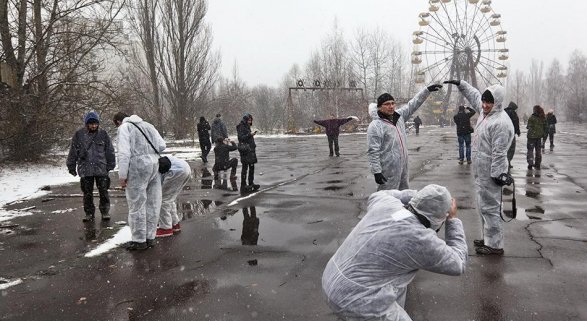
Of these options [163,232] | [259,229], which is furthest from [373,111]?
[163,232]

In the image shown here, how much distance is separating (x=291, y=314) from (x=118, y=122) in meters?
3.91

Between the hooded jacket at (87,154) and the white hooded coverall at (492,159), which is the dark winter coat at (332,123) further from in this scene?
the white hooded coverall at (492,159)

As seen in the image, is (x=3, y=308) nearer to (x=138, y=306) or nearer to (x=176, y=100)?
(x=138, y=306)

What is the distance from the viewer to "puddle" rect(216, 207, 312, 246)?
18.2 feet

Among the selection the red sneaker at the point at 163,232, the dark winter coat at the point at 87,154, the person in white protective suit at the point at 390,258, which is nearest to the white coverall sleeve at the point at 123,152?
the red sneaker at the point at 163,232

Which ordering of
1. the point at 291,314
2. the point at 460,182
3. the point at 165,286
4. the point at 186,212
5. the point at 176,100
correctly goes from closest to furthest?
the point at 291,314 < the point at 165,286 < the point at 186,212 < the point at 460,182 < the point at 176,100

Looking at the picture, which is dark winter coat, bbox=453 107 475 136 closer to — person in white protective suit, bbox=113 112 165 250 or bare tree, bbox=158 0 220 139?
person in white protective suit, bbox=113 112 165 250

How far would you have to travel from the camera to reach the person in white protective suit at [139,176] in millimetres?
5031

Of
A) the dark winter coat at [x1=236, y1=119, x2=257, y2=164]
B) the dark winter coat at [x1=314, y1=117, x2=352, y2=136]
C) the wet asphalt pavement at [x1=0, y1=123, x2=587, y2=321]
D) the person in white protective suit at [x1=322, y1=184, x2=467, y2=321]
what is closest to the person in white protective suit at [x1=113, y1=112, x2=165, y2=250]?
the wet asphalt pavement at [x1=0, y1=123, x2=587, y2=321]

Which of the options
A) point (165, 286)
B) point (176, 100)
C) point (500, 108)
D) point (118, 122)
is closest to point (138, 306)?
point (165, 286)

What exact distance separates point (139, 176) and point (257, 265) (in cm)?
187

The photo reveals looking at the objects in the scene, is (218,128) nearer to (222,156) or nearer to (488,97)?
(222,156)

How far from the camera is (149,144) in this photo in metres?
5.23

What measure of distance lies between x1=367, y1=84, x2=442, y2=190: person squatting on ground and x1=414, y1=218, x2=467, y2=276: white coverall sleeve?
7.31 feet
